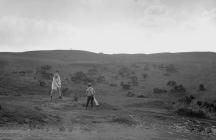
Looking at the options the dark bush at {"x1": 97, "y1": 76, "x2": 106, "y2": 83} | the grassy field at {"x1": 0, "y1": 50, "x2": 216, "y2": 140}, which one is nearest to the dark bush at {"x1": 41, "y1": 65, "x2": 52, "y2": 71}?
the grassy field at {"x1": 0, "y1": 50, "x2": 216, "y2": 140}

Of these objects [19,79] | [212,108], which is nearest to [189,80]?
[212,108]

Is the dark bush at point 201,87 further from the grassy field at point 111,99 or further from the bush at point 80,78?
the bush at point 80,78

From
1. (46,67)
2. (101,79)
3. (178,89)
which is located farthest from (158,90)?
(46,67)

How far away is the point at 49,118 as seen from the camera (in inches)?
690

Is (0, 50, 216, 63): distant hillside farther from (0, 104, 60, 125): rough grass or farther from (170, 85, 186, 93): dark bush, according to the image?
(0, 104, 60, 125): rough grass

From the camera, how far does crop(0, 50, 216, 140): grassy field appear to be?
16.1 metres

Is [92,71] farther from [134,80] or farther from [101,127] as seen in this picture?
[101,127]

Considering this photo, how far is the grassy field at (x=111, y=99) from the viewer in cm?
1610

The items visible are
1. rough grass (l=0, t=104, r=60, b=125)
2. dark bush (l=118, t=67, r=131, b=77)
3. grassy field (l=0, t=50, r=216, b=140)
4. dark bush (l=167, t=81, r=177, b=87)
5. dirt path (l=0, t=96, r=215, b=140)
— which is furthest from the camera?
dark bush (l=118, t=67, r=131, b=77)

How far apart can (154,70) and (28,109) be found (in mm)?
29988

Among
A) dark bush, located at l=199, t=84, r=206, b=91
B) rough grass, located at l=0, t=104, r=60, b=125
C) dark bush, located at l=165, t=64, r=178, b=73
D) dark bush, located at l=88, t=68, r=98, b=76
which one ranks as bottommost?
rough grass, located at l=0, t=104, r=60, b=125

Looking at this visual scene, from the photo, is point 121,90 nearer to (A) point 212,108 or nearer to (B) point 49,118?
(A) point 212,108

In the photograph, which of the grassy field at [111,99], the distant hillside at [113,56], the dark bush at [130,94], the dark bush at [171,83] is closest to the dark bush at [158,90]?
the grassy field at [111,99]

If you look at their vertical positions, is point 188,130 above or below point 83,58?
below
